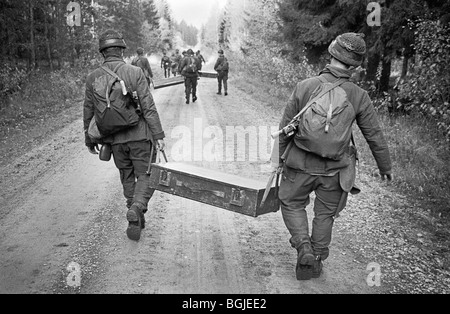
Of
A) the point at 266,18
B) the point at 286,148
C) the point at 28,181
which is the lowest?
the point at 28,181

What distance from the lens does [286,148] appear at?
3.75m

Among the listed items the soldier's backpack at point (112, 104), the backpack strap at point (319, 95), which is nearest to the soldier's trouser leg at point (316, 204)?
the backpack strap at point (319, 95)

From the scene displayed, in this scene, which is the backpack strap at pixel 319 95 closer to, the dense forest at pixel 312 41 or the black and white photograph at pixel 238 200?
Answer: the black and white photograph at pixel 238 200

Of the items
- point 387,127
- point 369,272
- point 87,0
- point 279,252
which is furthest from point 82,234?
point 87,0

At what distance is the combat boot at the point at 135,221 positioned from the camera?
4312 mm

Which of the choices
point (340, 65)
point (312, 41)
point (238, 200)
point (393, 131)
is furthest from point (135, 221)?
point (312, 41)

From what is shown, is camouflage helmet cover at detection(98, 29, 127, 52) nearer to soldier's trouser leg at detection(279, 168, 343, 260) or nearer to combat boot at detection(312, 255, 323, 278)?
soldier's trouser leg at detection(279, 168, 343, 260)

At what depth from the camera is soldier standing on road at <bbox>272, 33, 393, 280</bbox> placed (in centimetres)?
353

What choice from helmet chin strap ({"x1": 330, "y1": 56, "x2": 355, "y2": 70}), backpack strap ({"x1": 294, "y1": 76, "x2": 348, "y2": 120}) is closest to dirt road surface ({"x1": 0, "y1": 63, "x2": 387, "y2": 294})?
backpack strap ({"x1": 294, "y1": 76, "x2": 348, "y2": 120})

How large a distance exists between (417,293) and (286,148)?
1.73 meters

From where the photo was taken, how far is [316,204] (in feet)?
12.3

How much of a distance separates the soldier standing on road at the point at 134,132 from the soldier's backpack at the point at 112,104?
3.1 inches

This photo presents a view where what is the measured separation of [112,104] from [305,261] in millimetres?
2425

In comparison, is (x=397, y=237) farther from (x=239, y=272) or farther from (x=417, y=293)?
(x=239, y=272)
